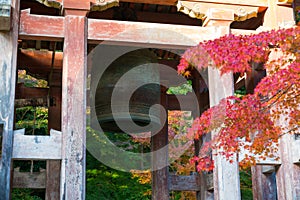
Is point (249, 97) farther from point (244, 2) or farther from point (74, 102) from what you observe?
point (74, 102)

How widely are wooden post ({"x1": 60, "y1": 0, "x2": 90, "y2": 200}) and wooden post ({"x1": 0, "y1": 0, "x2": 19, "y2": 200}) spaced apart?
56 cm

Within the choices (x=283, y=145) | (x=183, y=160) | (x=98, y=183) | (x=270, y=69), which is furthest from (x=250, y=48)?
(x=98, y=183)

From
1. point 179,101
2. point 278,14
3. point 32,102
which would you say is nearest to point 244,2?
point 278,14

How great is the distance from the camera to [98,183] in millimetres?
12203

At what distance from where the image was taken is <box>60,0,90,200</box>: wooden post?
4637 mm

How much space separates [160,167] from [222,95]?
2.64 meters

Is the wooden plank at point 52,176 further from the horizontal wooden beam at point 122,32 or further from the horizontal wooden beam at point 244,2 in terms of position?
the horizontal wooden beam at point 244,2

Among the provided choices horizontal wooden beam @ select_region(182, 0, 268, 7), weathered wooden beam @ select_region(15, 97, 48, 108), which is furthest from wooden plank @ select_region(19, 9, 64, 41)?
weathered wooden beam @ select_region(15, 97, 48, 108)

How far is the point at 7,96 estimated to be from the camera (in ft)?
15.3

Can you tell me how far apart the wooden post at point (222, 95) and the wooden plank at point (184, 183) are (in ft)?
8.01

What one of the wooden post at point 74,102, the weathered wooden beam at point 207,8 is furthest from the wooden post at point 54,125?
the weathered wooden beam at point 207,8

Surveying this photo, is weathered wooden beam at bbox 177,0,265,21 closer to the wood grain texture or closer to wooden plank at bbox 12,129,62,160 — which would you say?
the wood grain texture

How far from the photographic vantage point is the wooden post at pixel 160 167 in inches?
295

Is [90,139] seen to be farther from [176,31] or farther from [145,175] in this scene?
[176,31]
